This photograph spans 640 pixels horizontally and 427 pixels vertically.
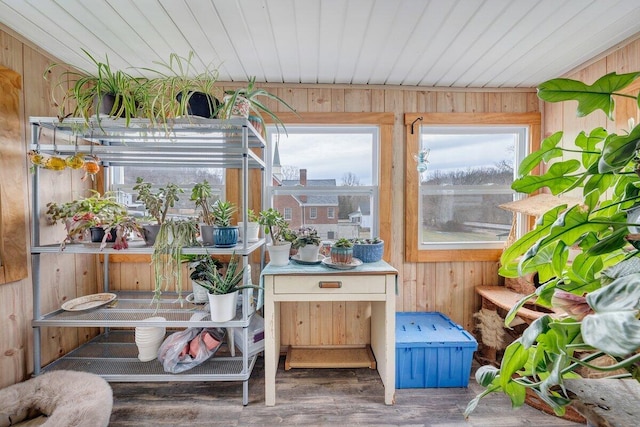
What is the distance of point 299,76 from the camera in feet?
6.36

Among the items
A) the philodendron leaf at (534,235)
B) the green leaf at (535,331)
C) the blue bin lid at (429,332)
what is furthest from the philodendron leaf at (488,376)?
the blue bin lid at (429,332)

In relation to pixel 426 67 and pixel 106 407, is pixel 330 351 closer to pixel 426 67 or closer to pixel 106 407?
pixel 106 407

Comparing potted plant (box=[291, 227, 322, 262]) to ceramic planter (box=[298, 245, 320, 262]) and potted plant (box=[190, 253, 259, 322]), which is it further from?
potted plant (box=[190, 253, 259, 322])

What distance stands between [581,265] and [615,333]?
17.5 inches

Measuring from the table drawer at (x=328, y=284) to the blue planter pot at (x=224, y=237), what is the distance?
13.2 inches

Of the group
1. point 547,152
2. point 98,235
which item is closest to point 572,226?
point 547,152

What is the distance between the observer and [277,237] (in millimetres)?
1796

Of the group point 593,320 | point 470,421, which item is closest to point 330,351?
point 470,421

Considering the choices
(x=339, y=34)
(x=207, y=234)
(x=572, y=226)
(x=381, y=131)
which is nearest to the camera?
(x=572, y=226)

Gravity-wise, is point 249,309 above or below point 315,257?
below

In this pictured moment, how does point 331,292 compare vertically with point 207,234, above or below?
below

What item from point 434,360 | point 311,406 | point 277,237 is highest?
point 277,237

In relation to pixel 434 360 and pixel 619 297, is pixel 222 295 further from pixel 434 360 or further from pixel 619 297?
pixel 619 297

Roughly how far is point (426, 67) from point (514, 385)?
184 centimetres
